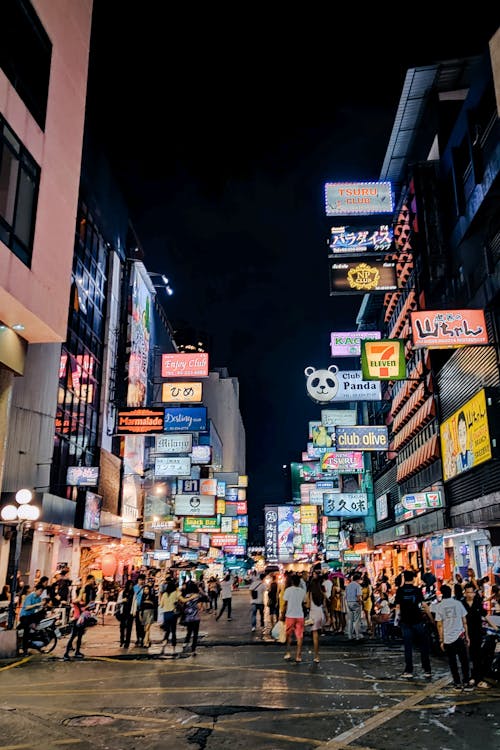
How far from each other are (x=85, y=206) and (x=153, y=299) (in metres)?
18.3

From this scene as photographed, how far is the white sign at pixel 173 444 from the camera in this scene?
3744 cm

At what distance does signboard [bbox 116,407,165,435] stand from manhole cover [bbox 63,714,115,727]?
23.2 meters

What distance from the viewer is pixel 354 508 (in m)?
41.2

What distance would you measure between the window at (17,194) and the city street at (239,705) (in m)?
10.0

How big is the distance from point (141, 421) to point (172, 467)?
667 cm

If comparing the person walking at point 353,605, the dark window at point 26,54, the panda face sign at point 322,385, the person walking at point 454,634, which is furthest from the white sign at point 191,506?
the person walking at point 454,634

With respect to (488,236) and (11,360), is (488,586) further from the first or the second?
(11,360)

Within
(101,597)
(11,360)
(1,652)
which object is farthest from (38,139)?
(101,597)

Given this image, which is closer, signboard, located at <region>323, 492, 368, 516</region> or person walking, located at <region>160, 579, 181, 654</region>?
person walking, located at <region>160, 579, 181, 654</region>

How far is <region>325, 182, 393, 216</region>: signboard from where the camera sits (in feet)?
93.9

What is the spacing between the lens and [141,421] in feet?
105

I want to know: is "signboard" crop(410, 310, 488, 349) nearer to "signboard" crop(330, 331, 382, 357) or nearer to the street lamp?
"signboard" crop(330, 331, 382, 357)

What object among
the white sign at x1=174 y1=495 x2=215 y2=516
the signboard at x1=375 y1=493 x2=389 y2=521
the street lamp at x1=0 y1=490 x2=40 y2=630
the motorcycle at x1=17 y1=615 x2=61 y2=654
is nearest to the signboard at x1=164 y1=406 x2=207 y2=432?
the white sign at x1=174 y1=495 x2=215 y2=516

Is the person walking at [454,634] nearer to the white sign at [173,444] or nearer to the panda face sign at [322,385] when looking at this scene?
the panda face sign at [322,385]
